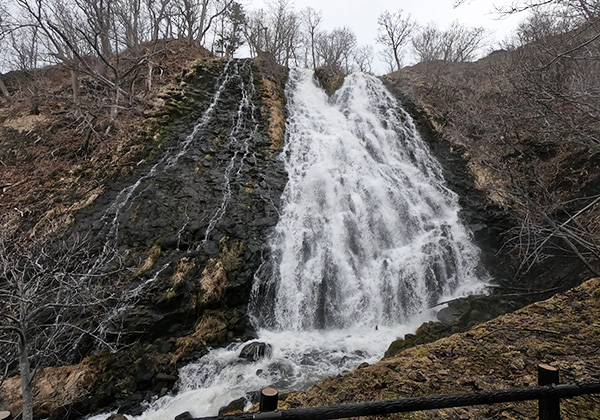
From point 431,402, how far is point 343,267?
6839 mm

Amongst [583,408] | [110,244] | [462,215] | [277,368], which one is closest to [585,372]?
[583,408]

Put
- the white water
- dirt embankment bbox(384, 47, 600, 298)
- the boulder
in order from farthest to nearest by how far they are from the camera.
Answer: the boulder, the white water, dirt embankment bbox(384, 47, 600, 298)

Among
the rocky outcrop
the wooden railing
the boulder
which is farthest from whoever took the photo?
the boulder

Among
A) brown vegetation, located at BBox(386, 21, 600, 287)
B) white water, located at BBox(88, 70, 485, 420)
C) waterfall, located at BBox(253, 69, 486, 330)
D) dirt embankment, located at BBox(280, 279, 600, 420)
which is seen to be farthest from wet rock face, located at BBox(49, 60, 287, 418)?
brown vegetation, located at BBox(386, 21, 600, 287)

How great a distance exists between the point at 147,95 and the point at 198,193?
22.5ft

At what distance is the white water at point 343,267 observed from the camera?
5.87 m

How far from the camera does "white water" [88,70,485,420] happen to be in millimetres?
5871

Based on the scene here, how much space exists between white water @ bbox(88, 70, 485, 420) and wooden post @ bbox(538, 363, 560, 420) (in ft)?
14.7

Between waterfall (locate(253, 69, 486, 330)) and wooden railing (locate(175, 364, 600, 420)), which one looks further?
waterfall (locate(253, 69, 486, 330))

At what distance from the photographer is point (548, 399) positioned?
173 centimetres

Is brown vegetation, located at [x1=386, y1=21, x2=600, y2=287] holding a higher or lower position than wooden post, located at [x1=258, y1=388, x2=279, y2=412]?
higher

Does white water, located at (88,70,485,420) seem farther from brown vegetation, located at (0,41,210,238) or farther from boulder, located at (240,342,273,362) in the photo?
brown vegetation, located at (0,41,210,238)

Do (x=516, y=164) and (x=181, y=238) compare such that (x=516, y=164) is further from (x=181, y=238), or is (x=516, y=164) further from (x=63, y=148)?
(x=63, y=148)

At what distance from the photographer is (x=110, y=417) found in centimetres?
478
